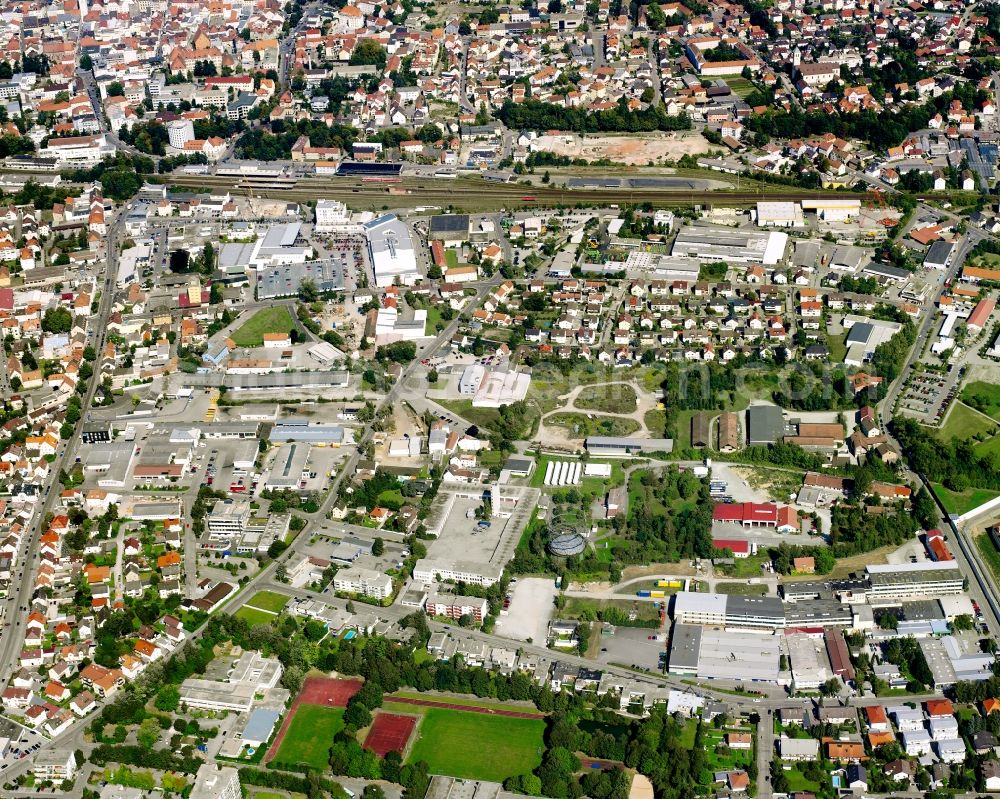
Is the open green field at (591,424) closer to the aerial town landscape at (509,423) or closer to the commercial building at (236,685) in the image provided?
the aerial town landscape at (509,423)

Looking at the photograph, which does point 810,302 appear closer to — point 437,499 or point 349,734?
point 437,499

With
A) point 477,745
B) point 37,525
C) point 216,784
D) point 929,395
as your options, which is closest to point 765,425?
point 929,395

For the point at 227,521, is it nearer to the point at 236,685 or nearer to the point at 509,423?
the point at 236,685

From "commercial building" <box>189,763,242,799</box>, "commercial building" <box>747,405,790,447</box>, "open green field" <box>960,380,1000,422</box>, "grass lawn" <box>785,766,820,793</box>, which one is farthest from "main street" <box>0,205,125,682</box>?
"open green field" <box>960,380,1000,422</box>

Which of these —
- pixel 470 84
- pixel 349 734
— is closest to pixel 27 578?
pixel 349 734

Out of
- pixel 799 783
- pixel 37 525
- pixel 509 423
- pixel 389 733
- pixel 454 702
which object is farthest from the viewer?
pixel 509 423

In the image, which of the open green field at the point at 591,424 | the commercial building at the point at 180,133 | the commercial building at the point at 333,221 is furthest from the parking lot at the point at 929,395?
the commercial building at the point at 180,133

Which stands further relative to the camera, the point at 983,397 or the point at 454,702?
the point at 983,397
